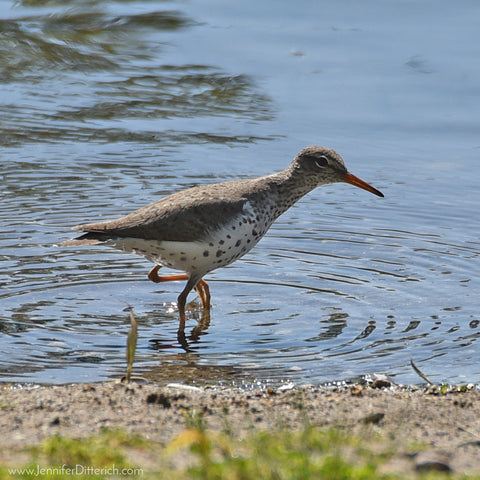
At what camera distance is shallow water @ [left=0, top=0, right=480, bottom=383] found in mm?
7859

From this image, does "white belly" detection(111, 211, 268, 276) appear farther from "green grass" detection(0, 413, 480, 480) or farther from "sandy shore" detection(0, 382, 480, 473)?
"green grass" detection(0, 413, 480, 480)

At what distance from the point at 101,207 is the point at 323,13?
827 centimetres

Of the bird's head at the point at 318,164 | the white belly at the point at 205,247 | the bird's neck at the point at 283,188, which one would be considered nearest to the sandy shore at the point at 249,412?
the white belly at the point at 205,247

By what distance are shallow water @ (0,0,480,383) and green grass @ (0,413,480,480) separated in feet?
6.90

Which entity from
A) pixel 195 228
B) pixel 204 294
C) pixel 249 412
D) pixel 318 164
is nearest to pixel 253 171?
pixel 318 164

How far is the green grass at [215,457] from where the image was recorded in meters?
4.47

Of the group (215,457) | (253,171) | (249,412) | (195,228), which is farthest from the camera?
(253,171)

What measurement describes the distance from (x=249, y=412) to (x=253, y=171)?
6.60 m

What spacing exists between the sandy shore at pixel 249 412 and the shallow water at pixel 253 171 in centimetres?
89

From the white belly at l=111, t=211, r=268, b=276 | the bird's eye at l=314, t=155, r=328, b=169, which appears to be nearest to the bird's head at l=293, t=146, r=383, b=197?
the bird's eye at l=314, t=155, r=328, b=169

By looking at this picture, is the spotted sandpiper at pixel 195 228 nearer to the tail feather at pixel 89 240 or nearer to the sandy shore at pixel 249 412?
the tail feather at pixel 89 240

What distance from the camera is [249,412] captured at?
232 inches

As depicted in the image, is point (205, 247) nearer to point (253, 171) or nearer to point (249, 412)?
point (249, 412)

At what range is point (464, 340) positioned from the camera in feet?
25.9
